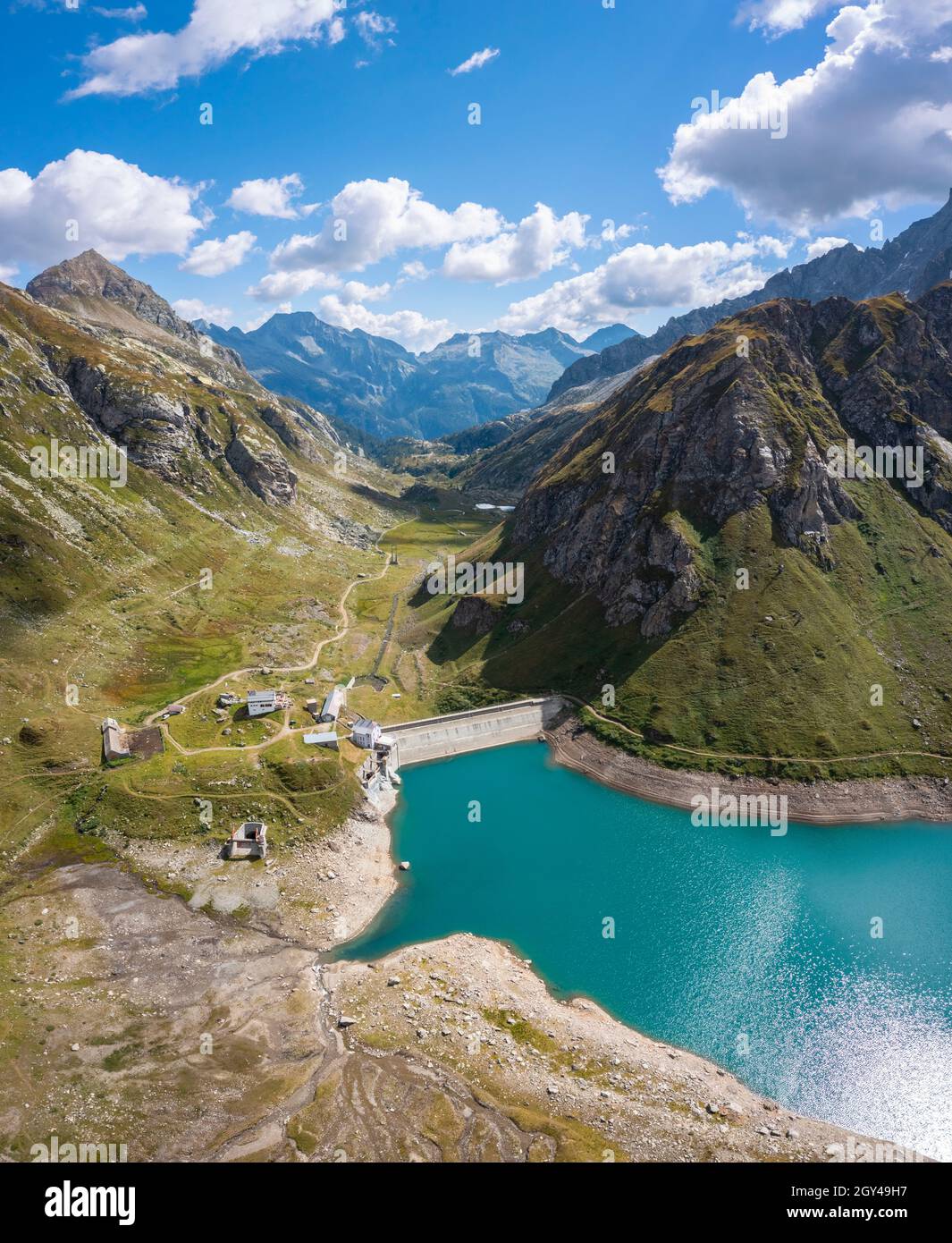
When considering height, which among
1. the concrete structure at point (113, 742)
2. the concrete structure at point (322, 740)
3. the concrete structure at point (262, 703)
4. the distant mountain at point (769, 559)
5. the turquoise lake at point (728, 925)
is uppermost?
the distant mountain at point (769, 559)

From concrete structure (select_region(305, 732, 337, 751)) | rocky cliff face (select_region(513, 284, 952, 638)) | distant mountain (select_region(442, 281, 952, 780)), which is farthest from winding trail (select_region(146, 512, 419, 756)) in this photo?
rocky cliff face (select_region(513, 284, 952, 638))

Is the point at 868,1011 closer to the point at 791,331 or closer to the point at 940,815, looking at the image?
the point at 940,815

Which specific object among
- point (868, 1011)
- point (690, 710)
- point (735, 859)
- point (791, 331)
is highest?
point (791, 331)

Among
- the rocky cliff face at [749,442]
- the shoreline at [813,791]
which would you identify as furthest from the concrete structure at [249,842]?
the rocky cliff face at [749,442]

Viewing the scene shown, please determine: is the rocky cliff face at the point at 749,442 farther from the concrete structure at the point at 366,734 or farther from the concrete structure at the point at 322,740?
the concrete structure at the point at 322,740
